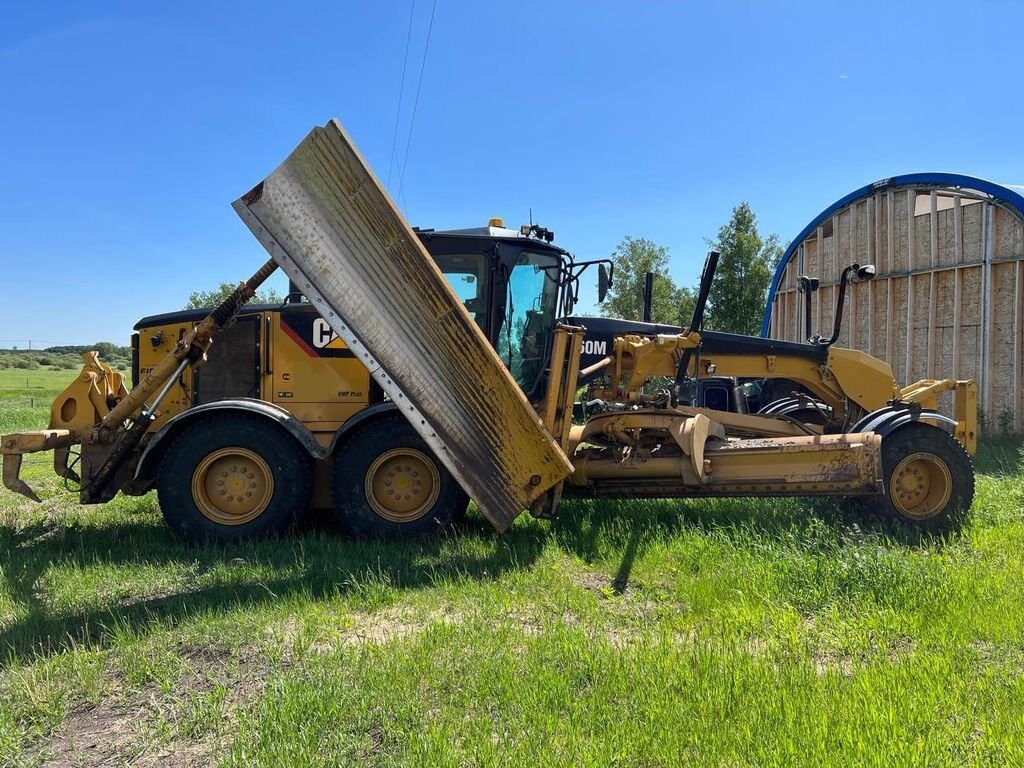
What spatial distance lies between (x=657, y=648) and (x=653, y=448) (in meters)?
2.48

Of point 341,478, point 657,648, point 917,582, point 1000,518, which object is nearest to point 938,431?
point 1000,518

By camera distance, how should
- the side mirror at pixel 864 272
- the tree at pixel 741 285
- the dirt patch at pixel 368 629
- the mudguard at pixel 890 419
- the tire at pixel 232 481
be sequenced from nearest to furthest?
the dirt patch at pixel 368 629, the tire at pixel 232 481, the mudguard at pixel 890 419, the side mirror at pixel 864 272, the tree at pixel 741 285

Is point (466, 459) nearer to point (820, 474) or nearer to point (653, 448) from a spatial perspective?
point (653, 448)

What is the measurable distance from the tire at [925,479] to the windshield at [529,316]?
292 centimetres

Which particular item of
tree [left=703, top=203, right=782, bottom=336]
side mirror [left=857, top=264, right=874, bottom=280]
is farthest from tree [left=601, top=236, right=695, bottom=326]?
side mirror [left=857, top=264, right=874, bottom=280]

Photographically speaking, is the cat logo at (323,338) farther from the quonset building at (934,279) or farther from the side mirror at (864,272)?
the quonset building at (934,279)

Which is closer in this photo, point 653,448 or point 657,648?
point 657,648

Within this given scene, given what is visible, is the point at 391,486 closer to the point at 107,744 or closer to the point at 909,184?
the point at 107,744

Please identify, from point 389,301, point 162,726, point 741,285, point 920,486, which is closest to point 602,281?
point 389,301

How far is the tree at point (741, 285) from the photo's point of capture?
2133 centimetres

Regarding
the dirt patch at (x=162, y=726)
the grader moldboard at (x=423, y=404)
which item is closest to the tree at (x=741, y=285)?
the grader moldboard at (x=423, y=404)

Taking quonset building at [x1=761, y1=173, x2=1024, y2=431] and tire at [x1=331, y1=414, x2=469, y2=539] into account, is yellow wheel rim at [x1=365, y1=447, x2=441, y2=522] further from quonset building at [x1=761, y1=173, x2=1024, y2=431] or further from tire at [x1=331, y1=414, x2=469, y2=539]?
quonset building at [x1=761, y1=173, x2=1024, y2=431]

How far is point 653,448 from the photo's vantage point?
17.9 ft

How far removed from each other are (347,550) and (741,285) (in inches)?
759
